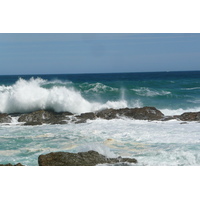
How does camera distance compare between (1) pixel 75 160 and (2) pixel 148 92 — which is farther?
(2) pixel 148 92

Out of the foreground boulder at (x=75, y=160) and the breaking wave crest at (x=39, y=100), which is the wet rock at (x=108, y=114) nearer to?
the breaking wave crest at (x=39, y=100)

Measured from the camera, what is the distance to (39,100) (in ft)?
43.7

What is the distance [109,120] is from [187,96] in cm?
891

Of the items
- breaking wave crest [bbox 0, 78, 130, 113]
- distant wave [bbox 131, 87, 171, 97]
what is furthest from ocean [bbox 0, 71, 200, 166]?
distant wave [bbox 131, 87, 171, 97]

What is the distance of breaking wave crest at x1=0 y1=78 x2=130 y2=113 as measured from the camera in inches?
502

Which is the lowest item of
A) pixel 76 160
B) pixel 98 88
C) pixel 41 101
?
pixel 76 160

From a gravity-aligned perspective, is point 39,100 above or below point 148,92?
below

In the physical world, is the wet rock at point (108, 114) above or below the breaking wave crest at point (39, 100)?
below

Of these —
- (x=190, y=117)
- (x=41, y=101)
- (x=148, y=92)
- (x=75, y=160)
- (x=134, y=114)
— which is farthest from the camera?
(x=148, y=92)

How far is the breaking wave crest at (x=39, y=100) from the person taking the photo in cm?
1275

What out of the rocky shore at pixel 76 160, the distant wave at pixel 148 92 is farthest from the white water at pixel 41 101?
the rocky shore at pixel 76 160

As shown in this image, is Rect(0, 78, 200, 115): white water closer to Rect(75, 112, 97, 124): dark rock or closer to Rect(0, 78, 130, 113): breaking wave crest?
Rect(0, 78, 130, 113): breaking wave crest

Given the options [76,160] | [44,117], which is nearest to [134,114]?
[44,117]

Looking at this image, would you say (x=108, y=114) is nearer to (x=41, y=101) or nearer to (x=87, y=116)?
(x=87, y=116)
